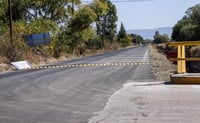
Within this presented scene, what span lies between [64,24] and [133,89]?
155ft

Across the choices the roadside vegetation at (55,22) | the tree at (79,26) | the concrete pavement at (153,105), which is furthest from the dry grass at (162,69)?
the tree at (79,26)

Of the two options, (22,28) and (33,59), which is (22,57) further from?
(22,28)

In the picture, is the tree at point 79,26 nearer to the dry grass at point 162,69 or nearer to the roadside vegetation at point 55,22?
the roadside vegetation at point 55,22

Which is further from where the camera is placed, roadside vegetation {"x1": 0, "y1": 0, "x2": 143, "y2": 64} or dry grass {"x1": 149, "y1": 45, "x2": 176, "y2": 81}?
roadside vegetation {"x1": 0, "y1": 0, "x2": 143, "y2": 64}

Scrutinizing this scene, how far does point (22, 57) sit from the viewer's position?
37375 millimetres

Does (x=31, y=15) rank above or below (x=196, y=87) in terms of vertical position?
above

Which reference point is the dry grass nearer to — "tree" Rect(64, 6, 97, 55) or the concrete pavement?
the concrete pavement

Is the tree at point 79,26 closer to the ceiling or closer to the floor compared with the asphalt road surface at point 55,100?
closer to the ceiling

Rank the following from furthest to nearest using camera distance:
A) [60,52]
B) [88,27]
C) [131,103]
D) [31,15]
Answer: [88,27], [31,15], [60,52], [131,103]

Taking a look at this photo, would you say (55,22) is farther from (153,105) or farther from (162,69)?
(153,105)

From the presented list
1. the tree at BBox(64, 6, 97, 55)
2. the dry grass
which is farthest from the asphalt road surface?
the tree at BBox(64, 6, 97, 55)

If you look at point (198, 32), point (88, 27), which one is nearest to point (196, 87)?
point (88, 27)

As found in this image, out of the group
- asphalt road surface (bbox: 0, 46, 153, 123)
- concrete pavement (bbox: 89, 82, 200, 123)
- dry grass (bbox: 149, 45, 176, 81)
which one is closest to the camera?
concrete pavement (bbox: 89, 82, 200, 123)

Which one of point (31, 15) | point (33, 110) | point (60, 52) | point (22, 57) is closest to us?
point (33, 110)
